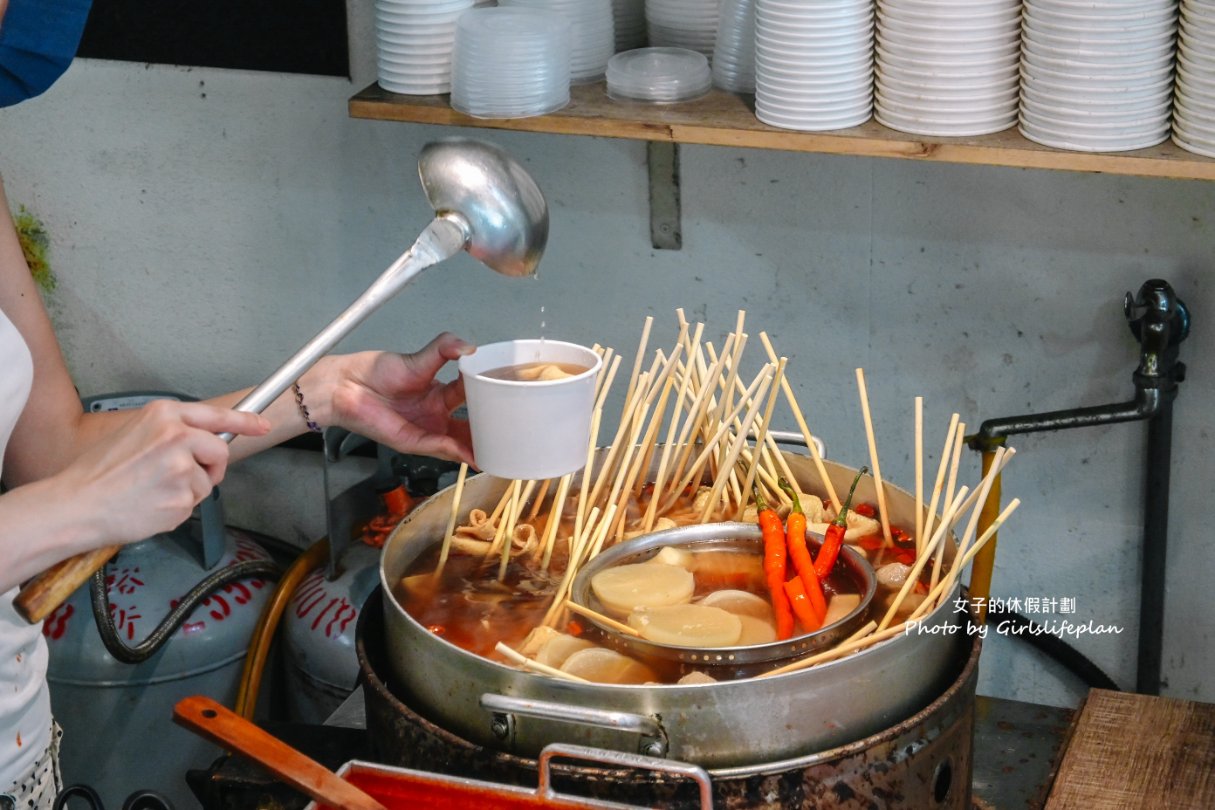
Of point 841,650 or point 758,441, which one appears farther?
point 758,441

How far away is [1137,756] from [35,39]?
180 centimetres

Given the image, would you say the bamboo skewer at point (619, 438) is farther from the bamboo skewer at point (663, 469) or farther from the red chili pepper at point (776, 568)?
the red chili pepper at point (776, 568)

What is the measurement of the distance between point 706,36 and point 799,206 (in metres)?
0.40

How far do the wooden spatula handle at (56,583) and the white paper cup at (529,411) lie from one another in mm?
492

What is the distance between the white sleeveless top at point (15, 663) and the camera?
66.5 inches

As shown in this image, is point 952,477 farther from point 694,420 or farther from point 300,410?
point 300,410

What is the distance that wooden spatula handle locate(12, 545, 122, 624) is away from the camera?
1396 millimetres

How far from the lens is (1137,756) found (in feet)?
6.42

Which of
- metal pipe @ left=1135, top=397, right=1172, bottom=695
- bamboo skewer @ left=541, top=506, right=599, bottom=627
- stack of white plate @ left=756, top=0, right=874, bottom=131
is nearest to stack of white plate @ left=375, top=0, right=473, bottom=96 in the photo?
stack of white plate @ left=756, top=0, right=874, bottom=131

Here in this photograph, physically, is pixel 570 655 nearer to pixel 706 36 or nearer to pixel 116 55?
pixel 706 36

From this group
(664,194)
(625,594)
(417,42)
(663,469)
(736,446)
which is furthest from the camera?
(664,194)

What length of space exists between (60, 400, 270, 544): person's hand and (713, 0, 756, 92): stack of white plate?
1.29m

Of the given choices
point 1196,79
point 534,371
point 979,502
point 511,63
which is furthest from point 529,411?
point 1196,79

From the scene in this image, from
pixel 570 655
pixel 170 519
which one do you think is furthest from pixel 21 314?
pixel 570 655
